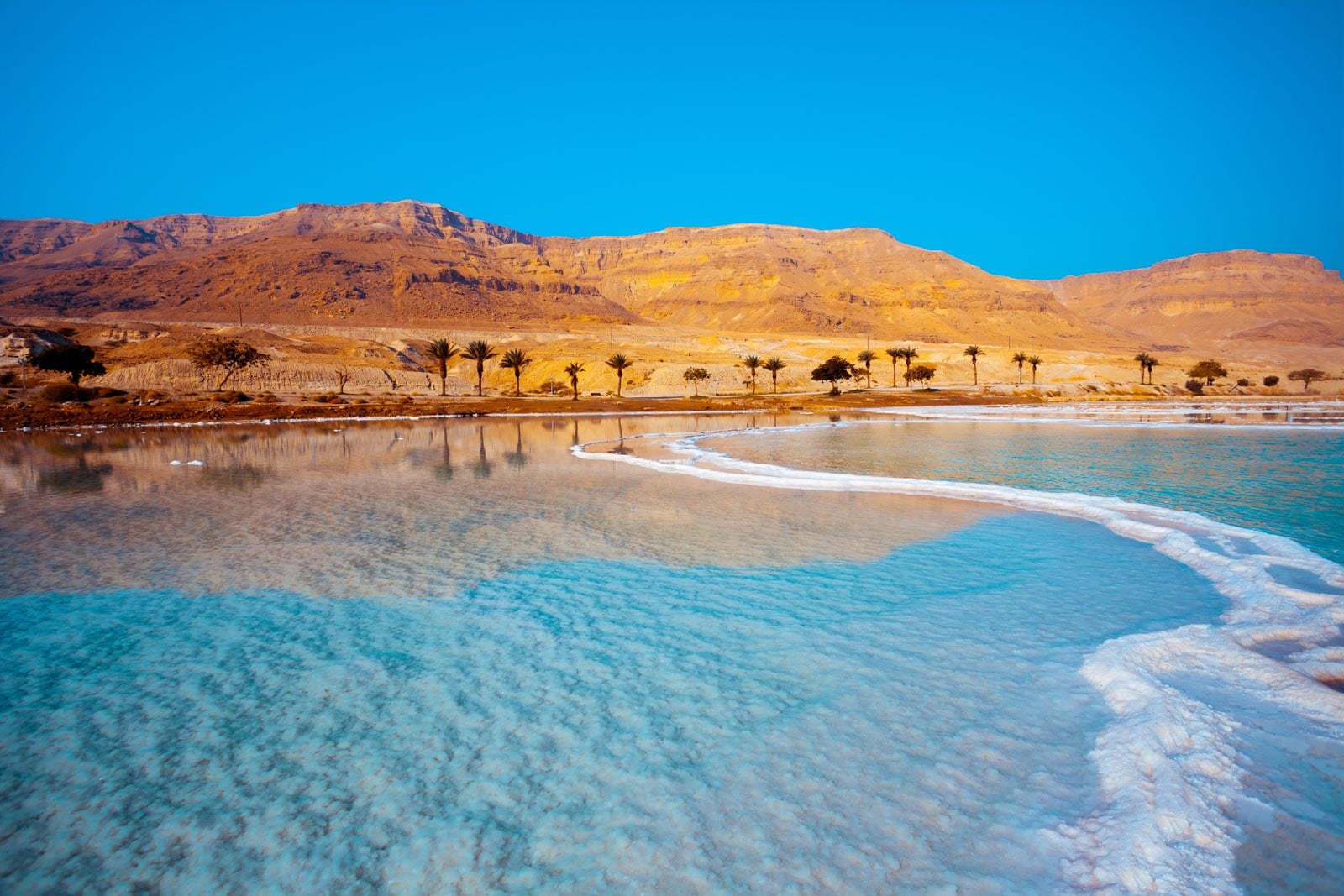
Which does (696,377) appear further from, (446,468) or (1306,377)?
(1306,377)

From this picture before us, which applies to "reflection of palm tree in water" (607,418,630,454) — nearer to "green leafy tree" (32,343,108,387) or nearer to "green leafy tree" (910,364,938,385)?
"green leafy tree" (32,343,108,387)

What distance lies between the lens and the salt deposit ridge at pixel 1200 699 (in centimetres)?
450

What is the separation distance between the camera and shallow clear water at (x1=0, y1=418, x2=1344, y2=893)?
4582 mm

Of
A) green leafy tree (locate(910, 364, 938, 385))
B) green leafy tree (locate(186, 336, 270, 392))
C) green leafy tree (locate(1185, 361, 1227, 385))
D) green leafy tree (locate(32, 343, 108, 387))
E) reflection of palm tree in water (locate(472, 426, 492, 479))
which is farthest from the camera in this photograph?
green leafy tree (locate(1185, 361, 1227, 385))

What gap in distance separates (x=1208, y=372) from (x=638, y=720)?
409 feet

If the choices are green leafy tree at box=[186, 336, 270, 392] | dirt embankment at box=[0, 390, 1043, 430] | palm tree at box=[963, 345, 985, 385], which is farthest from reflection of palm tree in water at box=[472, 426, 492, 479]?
palm tree at box=[963, 345, 985, 385]

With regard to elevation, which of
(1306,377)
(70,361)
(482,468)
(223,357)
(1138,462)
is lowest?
(1138,462)

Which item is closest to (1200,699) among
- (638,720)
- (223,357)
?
(638,720)

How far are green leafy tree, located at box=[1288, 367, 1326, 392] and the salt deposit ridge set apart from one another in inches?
4267

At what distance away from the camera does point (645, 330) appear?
161500 millimetres

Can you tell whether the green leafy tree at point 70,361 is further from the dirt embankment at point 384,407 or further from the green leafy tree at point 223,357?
the green leafy tree at point 223,357

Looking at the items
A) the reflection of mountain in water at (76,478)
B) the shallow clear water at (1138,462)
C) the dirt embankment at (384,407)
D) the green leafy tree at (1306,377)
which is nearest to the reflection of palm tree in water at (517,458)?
the shallow clear water at (1138,462)

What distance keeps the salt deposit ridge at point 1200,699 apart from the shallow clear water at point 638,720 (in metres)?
0.04

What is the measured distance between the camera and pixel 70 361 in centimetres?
6656
